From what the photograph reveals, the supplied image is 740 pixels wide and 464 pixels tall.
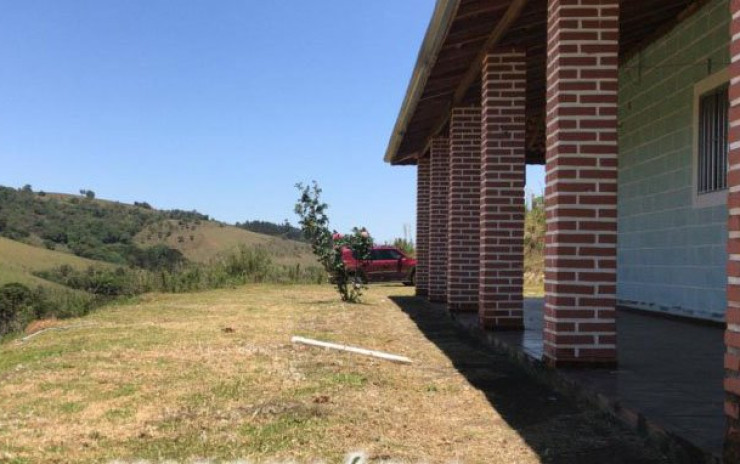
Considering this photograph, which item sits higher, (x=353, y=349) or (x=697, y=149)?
(x=697, y=149)

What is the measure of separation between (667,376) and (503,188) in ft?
A: 11.8

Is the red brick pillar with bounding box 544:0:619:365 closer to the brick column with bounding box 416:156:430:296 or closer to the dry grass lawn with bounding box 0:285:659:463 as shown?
the dry grass lawn with bounding box 0:285:659:463

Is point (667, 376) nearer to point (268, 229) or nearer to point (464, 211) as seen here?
point (464, 211)

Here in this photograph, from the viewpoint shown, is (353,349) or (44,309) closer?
(353,349)

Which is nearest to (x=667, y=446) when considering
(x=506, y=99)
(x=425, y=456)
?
(x=425, y=456)

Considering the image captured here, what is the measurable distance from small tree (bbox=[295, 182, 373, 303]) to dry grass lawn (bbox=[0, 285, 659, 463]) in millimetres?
5770

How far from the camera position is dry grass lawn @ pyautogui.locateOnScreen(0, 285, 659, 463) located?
3975 millimetres

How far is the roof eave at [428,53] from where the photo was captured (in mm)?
6391

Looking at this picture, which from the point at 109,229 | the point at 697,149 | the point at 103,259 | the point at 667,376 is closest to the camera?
the point at 667,376

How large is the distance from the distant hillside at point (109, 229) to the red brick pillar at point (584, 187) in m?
57.3

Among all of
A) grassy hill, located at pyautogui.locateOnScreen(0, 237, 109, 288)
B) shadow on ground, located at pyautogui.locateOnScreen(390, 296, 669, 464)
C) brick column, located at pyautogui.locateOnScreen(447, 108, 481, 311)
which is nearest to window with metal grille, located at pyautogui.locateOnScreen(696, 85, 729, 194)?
brick column, located at pyautogui.locateOnScreen(447, 108, 481, 311)

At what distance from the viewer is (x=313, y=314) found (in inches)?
476

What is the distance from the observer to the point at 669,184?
33.9 feet

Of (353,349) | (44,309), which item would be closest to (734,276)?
(353,349)
